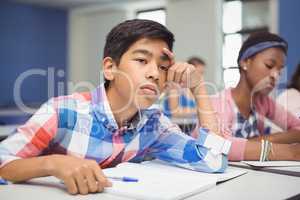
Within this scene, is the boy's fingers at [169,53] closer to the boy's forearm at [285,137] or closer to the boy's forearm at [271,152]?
the boy's forearm at [271,152]

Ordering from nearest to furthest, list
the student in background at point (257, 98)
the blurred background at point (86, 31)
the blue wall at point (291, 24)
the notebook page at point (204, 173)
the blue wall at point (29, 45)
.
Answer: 1. the notebook page at point (204, 173)
2. the student in background at point (257, 98)
3. the blue wall at point (291, 24)
4. the blurred background at point (86, 31)
5. the blue wall at point (29, 45)

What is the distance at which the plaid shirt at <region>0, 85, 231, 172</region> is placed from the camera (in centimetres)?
104

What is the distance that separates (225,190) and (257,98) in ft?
3.01

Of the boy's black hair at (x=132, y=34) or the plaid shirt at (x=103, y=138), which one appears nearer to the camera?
the plaid shirt at (x=103, y=138)

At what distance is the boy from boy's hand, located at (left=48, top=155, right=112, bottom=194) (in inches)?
7.6

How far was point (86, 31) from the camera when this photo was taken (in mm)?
8188

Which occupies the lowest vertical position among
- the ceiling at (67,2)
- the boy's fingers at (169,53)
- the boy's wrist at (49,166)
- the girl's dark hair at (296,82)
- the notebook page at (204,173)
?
the notebook page at (204,173)

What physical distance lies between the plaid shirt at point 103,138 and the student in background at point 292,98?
619 mm

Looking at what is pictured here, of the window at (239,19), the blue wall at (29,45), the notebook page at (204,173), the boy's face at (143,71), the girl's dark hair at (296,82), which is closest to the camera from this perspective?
the notebook page at (204,173)

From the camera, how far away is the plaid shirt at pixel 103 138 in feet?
3.41

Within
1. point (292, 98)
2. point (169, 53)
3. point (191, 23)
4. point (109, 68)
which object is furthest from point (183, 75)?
point (191, 23)

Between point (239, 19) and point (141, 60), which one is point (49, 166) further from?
point (239, 19)

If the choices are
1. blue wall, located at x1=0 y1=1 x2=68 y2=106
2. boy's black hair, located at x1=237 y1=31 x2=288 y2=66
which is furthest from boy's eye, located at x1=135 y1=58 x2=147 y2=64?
blue wall, located at x1=0 y1=1 x2=68 y2=106

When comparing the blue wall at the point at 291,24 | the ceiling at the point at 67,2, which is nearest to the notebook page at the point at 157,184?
the blue wall at the point at 291,24
